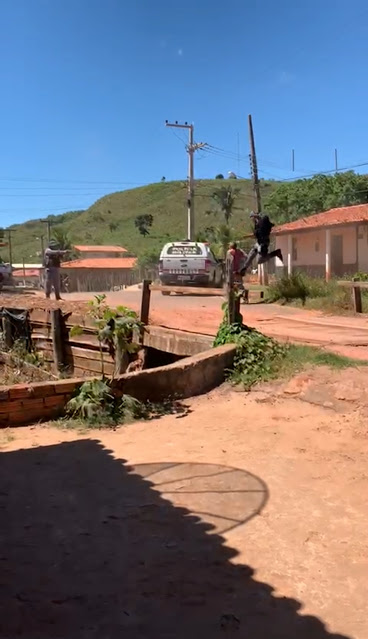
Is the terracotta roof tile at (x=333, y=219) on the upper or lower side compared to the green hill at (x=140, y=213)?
lower

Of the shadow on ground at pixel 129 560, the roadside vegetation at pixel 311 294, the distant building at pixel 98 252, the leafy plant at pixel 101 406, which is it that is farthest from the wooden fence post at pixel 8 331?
the distant building at pixel 98 252

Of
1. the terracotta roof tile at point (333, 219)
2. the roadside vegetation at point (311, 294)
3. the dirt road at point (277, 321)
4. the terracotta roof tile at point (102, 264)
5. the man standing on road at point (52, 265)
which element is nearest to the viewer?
the dirt road at point (277, 321)

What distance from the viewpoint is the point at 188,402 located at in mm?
7418

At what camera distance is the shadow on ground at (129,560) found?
2.69 metres

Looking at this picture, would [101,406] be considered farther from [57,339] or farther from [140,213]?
[140,213]

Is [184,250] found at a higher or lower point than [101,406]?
higher

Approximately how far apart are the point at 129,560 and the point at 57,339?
987 cm

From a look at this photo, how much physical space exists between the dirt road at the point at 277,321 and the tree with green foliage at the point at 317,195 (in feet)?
95.4

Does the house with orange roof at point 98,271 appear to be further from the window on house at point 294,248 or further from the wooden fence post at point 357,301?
the wooden fence post at point 357,301

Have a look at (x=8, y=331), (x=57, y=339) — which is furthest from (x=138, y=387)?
(x=8, y=331)

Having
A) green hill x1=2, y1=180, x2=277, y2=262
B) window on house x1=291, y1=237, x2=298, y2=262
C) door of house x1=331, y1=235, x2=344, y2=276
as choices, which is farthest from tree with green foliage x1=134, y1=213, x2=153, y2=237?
door of house x1=331, y1=235, x2=344, y2=276

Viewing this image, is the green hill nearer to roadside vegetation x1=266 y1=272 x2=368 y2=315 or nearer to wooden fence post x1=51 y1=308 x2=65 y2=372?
roadside vegetation x1=266 y1=272 x2=368 y2=315

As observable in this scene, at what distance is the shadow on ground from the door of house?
25.4 metres

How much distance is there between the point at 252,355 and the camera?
7.90m
